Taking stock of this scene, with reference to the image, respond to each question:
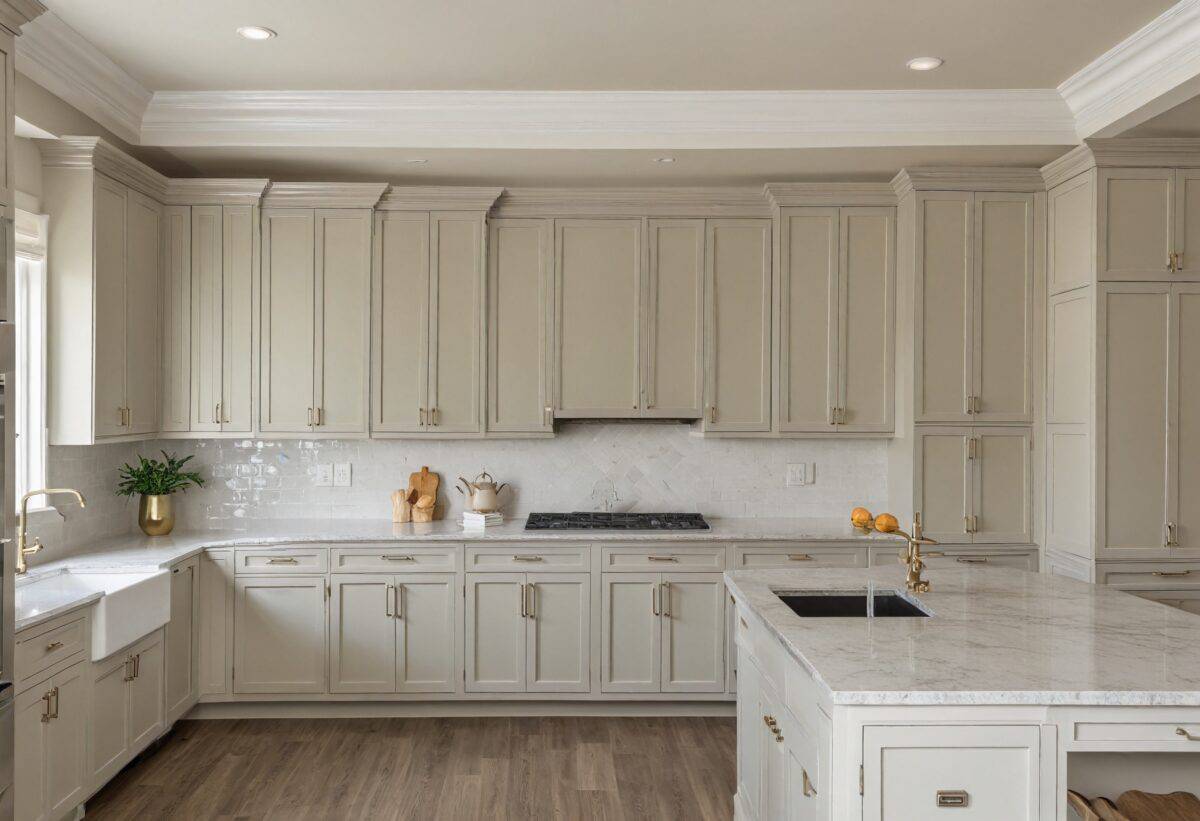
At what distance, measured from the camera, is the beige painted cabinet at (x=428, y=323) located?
439cm

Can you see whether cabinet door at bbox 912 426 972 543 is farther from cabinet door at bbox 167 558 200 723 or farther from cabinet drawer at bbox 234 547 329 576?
cabinet door at bbox 167 558 200 723

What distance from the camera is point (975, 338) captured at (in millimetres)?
4184

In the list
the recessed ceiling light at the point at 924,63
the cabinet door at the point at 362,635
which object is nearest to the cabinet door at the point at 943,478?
the recessed ceiling light at the point at 924,63

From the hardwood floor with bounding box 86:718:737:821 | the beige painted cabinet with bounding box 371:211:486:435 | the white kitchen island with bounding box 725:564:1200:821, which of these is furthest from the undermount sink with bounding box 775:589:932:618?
the beige painted cabinet with bounding box 371:211:486:435

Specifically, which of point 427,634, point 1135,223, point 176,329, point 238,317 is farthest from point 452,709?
point 1135,223

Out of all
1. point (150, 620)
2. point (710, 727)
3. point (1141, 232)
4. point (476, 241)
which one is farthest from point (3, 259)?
point (1141, 232)

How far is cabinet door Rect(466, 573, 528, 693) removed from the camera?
4.17 meters

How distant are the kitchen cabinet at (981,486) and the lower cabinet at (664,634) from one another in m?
1.13

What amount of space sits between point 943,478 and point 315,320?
3.22 meters

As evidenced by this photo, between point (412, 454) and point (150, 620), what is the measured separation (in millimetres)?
1609

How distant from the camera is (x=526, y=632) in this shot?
4.18 meters

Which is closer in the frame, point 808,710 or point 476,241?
point 808,710

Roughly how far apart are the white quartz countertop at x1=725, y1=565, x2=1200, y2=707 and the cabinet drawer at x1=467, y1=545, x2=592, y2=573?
4.43ft

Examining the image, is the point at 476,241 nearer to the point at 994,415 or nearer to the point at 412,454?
the point at 412,454
